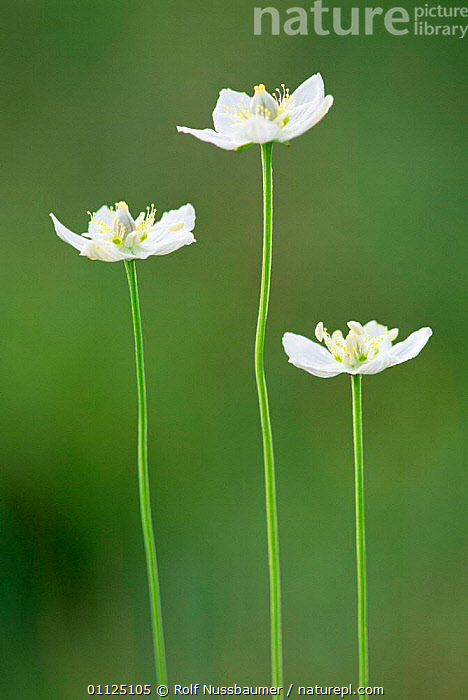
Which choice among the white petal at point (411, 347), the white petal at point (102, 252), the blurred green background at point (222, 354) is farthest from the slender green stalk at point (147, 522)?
the blurred green background at point (222, 354)

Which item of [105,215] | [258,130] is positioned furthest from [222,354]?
[258,130]

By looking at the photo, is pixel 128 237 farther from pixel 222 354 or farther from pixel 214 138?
pixel 222 354

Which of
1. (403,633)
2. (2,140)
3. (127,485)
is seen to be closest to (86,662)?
(127,485)

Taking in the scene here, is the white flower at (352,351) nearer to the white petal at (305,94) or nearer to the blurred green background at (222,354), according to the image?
the white petal at (305,94)

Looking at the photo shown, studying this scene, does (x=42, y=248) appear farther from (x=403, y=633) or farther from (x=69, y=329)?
A: (x=403, y=633)

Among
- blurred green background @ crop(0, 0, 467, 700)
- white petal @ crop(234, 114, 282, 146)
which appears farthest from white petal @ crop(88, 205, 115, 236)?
blurred green background @ crop(0, 0, 467, 700)

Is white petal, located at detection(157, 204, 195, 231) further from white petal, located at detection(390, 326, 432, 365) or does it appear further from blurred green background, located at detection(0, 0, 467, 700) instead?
blurred green background, located at detection(0, 0, 467, 700)

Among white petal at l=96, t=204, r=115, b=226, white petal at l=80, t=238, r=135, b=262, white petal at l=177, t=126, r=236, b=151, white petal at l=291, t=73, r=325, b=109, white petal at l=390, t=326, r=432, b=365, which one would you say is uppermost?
white petal at l=291, t=73, r=325, b=109
